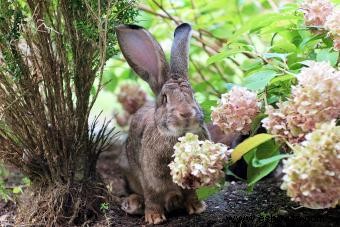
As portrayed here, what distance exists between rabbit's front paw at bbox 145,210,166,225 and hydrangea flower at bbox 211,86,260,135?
2.33ft

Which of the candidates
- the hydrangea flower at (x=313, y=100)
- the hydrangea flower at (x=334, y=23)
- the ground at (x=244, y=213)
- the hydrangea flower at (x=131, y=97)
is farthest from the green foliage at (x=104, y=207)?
the hydrangea flower at (x=131, y=97)

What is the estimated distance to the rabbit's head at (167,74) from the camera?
9.26 ft

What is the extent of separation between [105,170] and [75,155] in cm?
104

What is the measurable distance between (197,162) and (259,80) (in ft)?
1.68

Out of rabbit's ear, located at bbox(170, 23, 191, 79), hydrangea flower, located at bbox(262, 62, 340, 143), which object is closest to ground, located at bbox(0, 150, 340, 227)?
hydrangea flower, located at bbox(262, 62, 340, 143)

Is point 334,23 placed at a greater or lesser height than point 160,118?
greater

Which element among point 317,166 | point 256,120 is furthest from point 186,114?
point 317,166

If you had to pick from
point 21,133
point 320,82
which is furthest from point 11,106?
point 320,82

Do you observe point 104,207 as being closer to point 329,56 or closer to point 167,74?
point 167,74

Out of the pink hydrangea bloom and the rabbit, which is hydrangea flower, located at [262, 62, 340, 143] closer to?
the pink hydrangea bloom

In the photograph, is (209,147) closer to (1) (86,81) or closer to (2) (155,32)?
(1) (86,81)

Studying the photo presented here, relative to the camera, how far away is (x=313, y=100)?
2258 mm

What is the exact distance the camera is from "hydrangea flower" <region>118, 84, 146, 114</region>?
187 inches

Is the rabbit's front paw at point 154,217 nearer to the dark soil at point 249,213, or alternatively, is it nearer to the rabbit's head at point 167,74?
the dark soil at point 249,213
